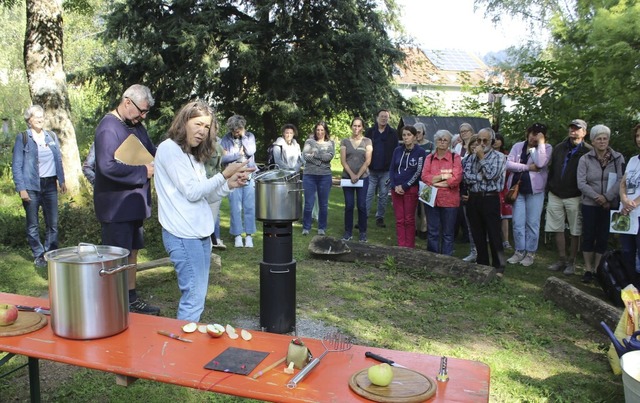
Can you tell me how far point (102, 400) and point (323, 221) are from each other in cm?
557

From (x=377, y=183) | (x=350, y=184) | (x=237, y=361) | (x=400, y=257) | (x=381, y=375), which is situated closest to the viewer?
(x=381, y=375)

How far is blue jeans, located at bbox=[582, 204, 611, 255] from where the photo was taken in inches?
249

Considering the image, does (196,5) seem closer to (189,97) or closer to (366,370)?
(189,97)

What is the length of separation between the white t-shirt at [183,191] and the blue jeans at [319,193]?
5293 mm

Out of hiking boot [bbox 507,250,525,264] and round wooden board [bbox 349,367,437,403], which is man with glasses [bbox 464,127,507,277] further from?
round wooden board [bbox 349,367,437,403]

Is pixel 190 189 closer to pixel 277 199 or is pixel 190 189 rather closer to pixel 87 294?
pixel 87 294

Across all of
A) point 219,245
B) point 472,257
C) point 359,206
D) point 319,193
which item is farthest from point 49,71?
point 472,257

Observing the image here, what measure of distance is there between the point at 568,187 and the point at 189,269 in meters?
5.12

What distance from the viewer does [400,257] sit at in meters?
6.91

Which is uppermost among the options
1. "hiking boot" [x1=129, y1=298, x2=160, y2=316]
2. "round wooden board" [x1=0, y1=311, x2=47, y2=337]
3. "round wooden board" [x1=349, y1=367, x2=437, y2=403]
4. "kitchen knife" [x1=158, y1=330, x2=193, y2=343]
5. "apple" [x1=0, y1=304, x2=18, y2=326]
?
"apple" [x1=0, y1=304, x2=18, y2=326]

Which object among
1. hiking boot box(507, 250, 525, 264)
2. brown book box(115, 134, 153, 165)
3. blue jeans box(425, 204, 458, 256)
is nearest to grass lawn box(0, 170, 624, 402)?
hiking boot box(507, 250, 525, 264)

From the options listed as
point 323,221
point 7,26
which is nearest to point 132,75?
point 323,221

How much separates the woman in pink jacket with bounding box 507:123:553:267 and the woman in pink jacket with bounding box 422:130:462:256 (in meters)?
0.77

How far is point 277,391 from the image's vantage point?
196cm
